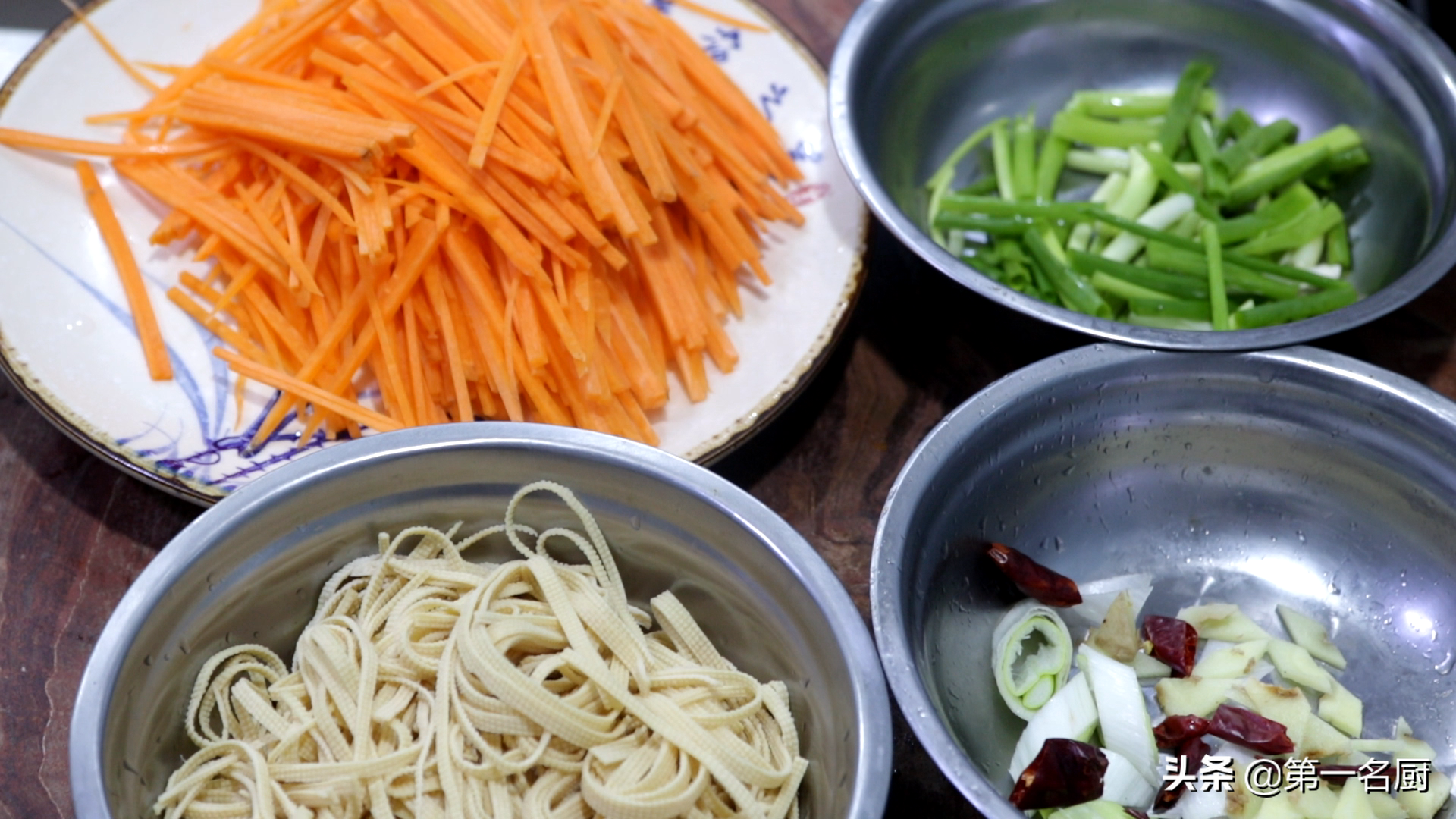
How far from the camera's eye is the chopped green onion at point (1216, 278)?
1.82 m

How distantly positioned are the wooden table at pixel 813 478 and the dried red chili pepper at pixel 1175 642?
1.03ft

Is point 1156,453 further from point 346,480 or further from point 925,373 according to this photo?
point 346,480

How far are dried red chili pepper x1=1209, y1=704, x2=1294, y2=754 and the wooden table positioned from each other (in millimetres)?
318

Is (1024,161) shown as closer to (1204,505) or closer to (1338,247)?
(1338,247)

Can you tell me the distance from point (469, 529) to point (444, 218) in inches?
17.5

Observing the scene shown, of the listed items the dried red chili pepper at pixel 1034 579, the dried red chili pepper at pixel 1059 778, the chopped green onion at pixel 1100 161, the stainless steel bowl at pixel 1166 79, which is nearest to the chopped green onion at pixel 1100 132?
the chopped green onion at pixel 1100 161

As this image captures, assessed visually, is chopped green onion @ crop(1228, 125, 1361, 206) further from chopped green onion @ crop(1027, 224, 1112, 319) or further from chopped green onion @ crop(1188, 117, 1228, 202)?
chopped green onion @ crop(1027, 224, 1112, 319)

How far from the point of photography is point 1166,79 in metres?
2.26

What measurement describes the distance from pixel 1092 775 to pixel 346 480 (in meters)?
0.89

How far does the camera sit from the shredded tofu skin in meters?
1.20

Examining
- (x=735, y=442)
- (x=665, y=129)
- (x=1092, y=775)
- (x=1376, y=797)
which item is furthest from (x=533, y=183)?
(x=1376, y=797)

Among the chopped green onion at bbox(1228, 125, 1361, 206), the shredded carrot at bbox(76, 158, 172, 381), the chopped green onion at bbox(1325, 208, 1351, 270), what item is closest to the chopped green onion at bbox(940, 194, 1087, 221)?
the chopped green onion at bbox(1228, 125, 1361, 206)

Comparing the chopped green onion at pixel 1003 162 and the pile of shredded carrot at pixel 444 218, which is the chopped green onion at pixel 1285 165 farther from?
the pile of shredded carrot at pixel 444 218

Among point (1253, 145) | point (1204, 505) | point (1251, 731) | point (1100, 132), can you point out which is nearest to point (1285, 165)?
point (1253, 145)
